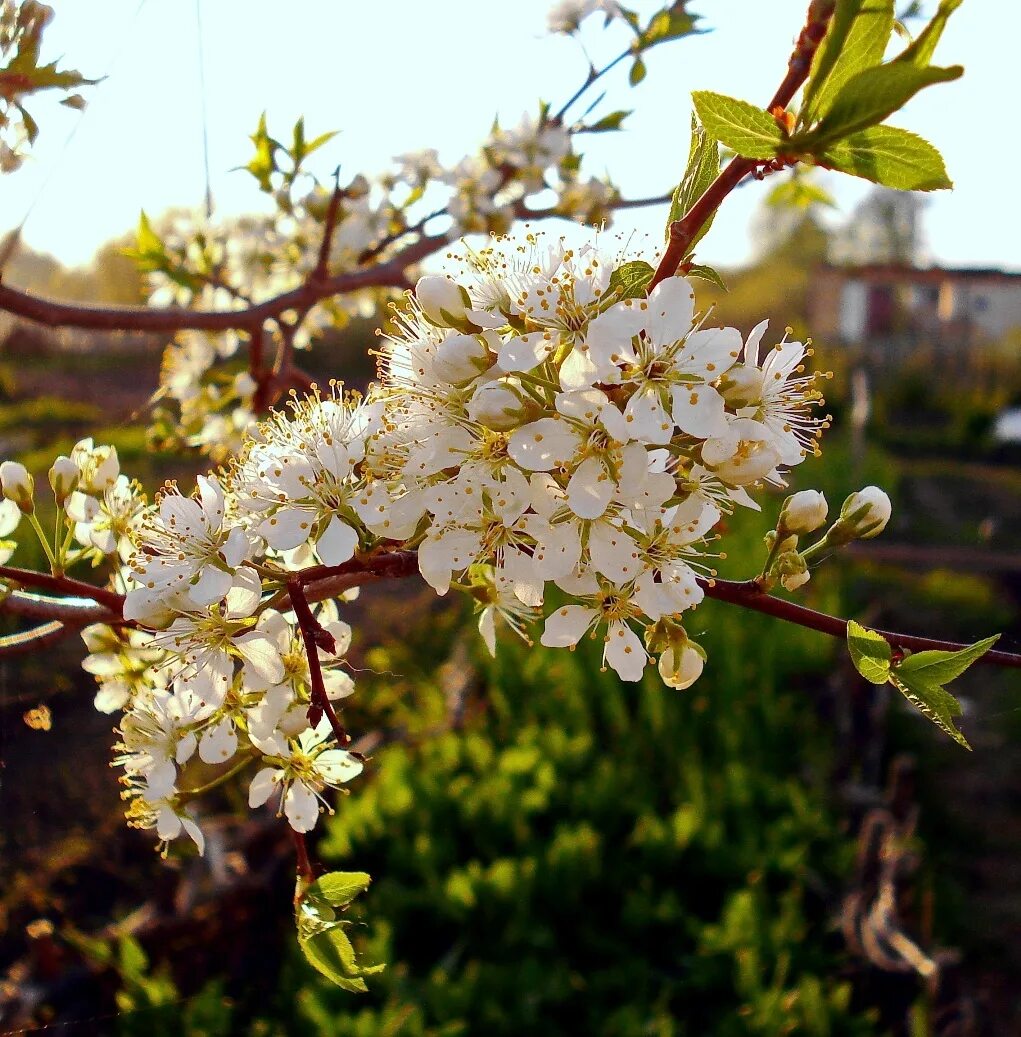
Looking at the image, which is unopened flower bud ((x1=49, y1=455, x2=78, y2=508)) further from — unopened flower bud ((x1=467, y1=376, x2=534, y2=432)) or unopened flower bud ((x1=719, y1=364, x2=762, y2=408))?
unopened flower bud ((x1=719, y1=364, x2=762, y2=408))

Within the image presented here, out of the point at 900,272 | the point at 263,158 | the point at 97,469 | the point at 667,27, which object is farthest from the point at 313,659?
the point at 900,272

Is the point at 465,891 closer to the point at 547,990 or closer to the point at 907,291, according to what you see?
the point at 547,990

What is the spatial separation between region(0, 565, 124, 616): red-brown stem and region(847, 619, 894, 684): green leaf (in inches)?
19.7

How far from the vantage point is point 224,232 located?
1733mm

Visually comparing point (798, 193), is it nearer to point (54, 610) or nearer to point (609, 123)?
point (609, 123)

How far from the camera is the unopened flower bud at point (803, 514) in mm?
723

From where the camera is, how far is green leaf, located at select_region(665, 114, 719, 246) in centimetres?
59

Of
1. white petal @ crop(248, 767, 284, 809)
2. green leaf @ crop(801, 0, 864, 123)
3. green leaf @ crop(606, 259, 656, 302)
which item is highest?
green leaf @ crop(801, 0, 864, 123)

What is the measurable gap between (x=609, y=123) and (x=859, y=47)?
1.19 metres

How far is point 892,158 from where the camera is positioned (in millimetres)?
512

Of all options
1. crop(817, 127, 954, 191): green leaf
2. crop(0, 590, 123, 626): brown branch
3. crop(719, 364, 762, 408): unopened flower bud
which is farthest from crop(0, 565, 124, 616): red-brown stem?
crop(817, 127, 954, 191): green leaf

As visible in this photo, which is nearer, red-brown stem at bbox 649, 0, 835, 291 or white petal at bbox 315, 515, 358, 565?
red-brown stem at bbox 649, 0, 835, 291

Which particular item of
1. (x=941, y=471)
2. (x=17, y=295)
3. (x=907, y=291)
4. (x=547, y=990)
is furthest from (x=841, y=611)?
(x=907, y=291)

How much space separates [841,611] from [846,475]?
7.59 ft
